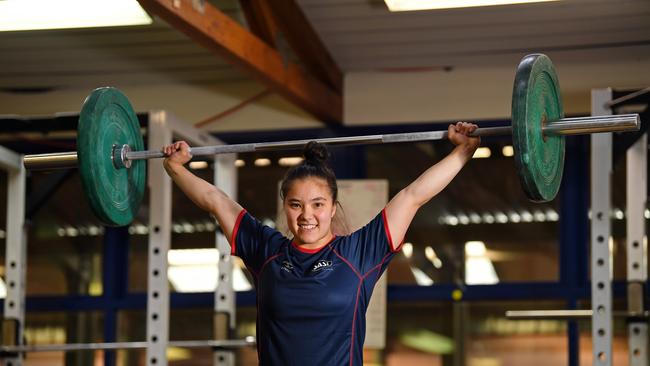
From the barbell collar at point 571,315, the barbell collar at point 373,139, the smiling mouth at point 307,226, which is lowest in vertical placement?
the barbell collar at point 571,315

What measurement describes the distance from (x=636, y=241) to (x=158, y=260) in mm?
2080

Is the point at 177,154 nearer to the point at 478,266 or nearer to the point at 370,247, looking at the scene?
the point at 370,247

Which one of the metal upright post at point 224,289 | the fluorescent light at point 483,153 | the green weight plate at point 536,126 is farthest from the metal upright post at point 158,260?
the green weight plate at point 536,126

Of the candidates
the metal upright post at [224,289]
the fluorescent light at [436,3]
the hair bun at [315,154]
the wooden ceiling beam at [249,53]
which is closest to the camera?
the hair bun at [315,154]

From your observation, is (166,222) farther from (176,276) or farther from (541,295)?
(541,295)

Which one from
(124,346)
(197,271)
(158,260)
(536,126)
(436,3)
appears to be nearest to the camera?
(536,126)

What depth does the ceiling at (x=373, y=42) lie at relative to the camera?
5355 mm

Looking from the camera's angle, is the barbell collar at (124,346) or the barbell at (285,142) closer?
the barbell at (285,142)

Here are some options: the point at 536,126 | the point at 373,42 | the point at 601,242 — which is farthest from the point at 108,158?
the point at 373,42

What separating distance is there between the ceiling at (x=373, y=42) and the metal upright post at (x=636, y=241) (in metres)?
0.68

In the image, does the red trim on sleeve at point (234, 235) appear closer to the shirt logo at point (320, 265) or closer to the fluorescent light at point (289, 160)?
the shirt logo at point (320, 265)

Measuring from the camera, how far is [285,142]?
11.4 feet

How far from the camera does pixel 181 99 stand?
21.1ft

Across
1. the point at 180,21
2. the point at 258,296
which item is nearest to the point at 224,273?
the point at 180,21
